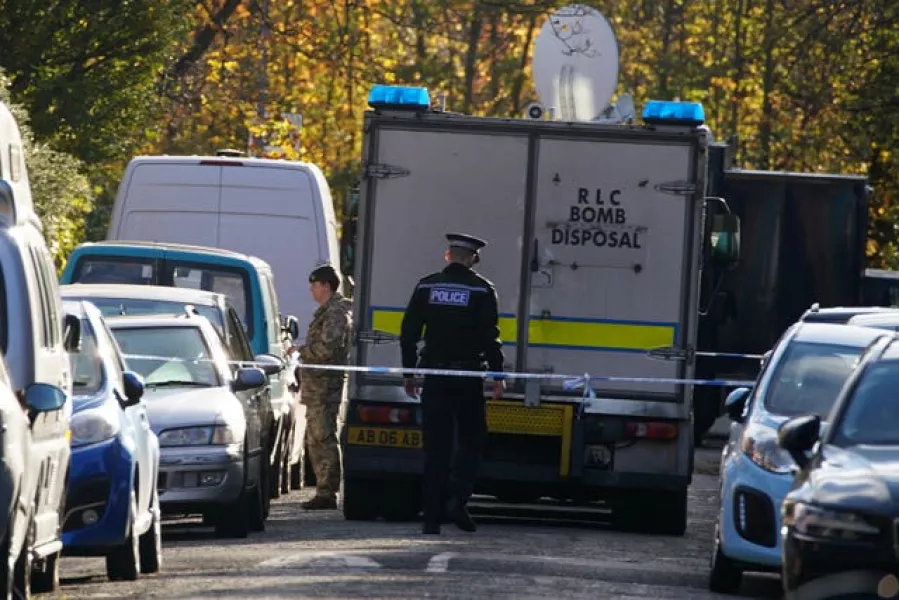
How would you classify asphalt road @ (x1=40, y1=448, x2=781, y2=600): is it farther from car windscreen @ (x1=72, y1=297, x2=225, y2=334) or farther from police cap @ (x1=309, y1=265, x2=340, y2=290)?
police cap @ (x1=309, y1=265, x2=340, y2=290)

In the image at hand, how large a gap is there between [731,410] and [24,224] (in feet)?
14.5

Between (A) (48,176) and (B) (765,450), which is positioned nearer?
(B) (765,450)

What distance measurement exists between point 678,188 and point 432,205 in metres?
1.57

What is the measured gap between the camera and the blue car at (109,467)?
1338cm

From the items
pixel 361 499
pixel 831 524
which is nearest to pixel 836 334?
pixel 361 499

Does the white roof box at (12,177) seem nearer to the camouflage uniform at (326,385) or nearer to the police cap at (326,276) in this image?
the police cap at (326,276)

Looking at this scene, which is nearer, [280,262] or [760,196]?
[280,262]

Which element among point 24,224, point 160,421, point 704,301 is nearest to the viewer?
point 24,224

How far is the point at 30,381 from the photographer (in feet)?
37.6

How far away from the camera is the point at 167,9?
93.8 feet

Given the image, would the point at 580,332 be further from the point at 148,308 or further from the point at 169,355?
the point at 148,308

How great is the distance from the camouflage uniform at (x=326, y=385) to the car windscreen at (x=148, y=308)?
0.99 metres

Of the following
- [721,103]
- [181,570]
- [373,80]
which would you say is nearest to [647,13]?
[721,103]

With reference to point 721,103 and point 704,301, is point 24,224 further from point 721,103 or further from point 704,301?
point 721,103
